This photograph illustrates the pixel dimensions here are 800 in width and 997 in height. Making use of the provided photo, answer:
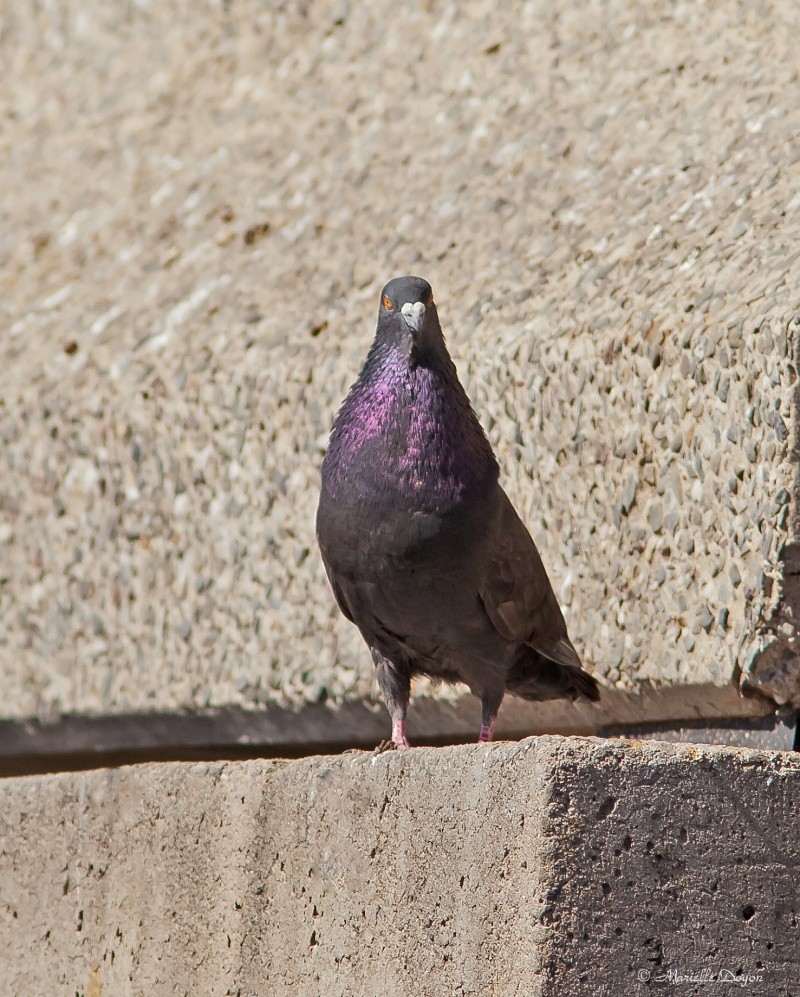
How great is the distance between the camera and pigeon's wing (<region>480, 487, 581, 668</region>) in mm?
3871

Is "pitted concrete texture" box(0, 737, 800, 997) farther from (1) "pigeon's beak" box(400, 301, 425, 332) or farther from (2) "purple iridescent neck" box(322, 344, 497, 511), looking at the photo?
(1) "pigeon's beak" box(400, 301, 425, 332)

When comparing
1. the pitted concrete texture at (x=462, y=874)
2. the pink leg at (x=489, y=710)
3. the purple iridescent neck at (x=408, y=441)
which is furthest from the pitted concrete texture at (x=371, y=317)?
the pitted concrete texture at (x=462, y=874)

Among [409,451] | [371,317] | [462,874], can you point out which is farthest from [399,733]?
[371,317]

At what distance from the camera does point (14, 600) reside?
558cm

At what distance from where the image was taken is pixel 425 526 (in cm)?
374

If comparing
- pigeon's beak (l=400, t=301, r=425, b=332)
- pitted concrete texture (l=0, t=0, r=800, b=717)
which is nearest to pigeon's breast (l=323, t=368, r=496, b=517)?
pigeon's beak (l=400, t=301, r=425, b=332)

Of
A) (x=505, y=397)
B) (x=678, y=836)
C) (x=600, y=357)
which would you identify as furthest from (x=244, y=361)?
(x=678, y=836)

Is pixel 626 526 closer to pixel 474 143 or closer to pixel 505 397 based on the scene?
pixel 505 397

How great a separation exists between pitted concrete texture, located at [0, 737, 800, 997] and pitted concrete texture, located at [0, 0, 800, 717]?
0.80 m

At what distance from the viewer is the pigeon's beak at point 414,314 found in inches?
151

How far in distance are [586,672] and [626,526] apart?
387 millimetres

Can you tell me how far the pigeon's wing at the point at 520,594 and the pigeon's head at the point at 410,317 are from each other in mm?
417

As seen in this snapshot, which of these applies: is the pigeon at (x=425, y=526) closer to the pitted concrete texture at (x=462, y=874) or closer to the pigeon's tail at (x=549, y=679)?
the pigeon's tail at (x=549, y=679)

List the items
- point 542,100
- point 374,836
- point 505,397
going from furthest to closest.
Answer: point 542,100
point 505,397
point 374,836
